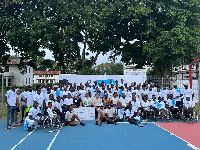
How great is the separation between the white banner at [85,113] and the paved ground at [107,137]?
46.5 inches

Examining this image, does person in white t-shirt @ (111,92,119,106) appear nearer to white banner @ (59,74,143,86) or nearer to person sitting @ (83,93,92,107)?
person sitting @ (83,93,92,107)

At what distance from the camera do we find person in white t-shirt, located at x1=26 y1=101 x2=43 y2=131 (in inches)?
407

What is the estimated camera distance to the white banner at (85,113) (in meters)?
12.4

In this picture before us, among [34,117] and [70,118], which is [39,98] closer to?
[34,117]

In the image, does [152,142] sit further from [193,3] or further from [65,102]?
[193,3]

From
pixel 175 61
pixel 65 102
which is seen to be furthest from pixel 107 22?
pixel 65 102

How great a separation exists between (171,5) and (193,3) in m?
1.76

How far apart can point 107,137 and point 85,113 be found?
3.60m

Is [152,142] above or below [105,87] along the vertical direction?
below

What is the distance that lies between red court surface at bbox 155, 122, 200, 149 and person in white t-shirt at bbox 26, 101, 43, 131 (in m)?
5.51

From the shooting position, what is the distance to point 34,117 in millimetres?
10523

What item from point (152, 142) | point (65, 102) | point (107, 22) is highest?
point (107, 22)

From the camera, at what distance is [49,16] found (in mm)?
20797

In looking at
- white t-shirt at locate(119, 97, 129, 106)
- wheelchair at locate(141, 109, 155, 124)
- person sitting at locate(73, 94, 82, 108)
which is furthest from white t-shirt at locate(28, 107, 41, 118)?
wheelchair at locate(141, 109, 155, 124)
